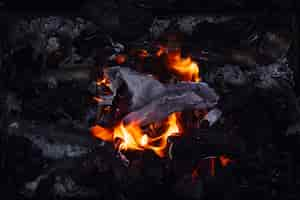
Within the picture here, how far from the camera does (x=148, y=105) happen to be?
6.28ft

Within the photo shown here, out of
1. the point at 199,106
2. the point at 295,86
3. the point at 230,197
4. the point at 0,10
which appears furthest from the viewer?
the point at 0,10

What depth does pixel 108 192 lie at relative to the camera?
1818mm

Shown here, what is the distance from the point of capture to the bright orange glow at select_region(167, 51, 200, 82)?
214 centimetres

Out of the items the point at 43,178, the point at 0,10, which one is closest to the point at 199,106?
the point at 43,178

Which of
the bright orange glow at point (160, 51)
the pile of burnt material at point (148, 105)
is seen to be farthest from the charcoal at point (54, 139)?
the bright orange glow at point (160, 51)

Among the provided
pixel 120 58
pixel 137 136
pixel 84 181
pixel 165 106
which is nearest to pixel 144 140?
pixel 137 136

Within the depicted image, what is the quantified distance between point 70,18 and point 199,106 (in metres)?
0.82

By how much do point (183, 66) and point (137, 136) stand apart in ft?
1.39

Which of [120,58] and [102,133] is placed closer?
[102,133]

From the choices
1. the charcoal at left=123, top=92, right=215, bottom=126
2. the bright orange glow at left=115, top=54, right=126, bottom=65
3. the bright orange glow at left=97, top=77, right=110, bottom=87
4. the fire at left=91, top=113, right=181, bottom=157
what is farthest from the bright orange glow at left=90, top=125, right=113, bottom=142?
the bright orange glow at left=115, top=54, right=126, bottom=65

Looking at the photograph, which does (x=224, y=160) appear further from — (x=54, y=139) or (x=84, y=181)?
(x=54, y=139)

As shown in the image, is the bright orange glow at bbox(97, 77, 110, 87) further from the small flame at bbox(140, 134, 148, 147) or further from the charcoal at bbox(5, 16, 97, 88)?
the small flame at bbox(140, 134, 148, 147)

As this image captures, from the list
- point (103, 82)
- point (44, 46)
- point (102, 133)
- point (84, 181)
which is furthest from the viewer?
point (44, 46)

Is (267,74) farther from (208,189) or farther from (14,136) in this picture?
(14,136)
